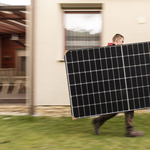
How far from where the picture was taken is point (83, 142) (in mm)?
3855

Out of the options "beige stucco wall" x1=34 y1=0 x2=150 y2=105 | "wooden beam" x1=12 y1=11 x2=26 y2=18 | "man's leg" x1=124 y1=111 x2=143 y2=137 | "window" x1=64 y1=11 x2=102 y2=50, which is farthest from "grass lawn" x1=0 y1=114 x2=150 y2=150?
"wooden beam" x1=12 y1=11 x2=26 y2=18

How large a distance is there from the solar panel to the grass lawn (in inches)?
19.9

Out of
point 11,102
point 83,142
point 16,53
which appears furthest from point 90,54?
point 16,53

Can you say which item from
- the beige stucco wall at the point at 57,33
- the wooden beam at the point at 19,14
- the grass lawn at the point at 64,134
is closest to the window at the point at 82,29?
the beige stucco wall at the point at 57,33

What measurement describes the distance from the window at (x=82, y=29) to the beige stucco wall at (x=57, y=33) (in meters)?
0.34

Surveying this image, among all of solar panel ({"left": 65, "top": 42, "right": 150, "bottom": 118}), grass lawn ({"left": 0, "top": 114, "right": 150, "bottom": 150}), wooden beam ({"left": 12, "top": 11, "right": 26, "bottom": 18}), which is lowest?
grass lawn ({"left": 0, "top": 114, "right": 150, "bottom": 150})

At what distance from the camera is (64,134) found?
14.4 ft

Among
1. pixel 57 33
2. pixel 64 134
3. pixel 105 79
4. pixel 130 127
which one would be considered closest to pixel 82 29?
pixel 57 33

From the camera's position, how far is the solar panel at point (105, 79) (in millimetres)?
3930

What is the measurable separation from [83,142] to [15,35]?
29.7 ft

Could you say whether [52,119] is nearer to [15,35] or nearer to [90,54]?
[90,54]

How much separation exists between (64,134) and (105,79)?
136cm

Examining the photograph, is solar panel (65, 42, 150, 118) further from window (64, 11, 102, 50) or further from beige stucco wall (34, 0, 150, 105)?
window (64, 11, 102, 50)

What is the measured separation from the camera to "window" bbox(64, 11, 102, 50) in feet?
22.8
